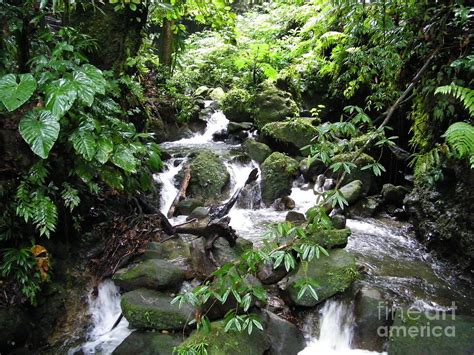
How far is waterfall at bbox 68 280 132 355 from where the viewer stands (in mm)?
3395

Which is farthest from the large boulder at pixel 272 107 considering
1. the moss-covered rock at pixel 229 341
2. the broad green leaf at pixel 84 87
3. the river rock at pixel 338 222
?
the moss-covered rock at pixel 229 341

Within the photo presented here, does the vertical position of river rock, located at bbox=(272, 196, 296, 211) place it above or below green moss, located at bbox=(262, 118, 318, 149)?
below

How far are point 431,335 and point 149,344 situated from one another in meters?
2.52

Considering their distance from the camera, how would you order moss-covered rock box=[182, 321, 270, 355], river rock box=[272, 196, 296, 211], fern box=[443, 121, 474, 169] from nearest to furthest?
fern box=[443, 121, 474, 169] < moss-covered rock box=[182, 321, 270, 355] < river rock box=[272, 196, 296, 211]

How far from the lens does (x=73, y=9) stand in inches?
175

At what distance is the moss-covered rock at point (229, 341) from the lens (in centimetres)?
292

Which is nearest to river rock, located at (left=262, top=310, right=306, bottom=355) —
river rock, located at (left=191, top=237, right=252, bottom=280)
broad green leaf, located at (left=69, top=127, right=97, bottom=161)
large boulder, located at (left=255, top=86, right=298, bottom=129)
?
river rock, located at (left=191, top=237, right=252, bottom=280)

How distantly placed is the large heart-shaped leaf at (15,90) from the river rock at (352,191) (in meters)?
4.86

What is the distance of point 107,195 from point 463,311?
13.6 ft

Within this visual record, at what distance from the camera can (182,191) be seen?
6688 millimetres

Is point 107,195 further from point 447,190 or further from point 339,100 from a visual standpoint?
point 339,100

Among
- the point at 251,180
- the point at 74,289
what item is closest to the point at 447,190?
Result: the point at 251,180

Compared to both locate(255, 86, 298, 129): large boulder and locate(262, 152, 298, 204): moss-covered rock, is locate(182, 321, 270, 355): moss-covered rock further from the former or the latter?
locate(255, 86, 298, 129): large boulder

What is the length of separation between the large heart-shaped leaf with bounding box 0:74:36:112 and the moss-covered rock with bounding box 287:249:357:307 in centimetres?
282
